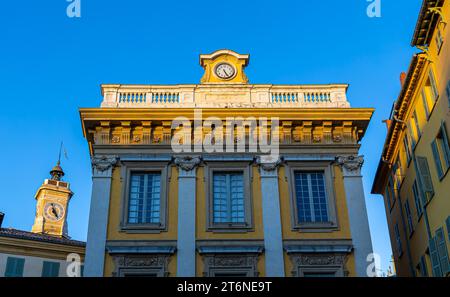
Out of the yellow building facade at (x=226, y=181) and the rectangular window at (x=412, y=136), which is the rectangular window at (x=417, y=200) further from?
the yellow building facade at (x=226, y=181)

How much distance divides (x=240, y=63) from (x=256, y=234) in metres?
7.48

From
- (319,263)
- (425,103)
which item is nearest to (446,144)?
(425,103)

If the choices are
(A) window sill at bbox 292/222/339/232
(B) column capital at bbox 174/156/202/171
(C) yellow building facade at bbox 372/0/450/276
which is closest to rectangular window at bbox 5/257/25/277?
(B) column capital at bbox 174/156/202/171

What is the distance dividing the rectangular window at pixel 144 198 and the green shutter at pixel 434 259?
31.7ft

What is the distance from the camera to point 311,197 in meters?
18.7

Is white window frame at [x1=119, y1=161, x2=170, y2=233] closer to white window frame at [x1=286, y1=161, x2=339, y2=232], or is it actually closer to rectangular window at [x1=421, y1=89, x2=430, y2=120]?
white window frame at [x1=286, y1=161, x2=339, y2=232]

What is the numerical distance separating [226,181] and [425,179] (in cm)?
728

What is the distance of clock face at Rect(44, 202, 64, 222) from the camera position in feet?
183

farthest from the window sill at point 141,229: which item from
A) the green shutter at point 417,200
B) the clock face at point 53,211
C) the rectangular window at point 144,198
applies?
the clock face at point 53,211

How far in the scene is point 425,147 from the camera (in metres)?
20.2

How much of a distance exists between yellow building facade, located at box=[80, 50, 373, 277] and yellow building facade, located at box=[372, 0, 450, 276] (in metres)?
2.47

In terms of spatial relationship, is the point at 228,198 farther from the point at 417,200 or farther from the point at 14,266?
the point at 14,266
